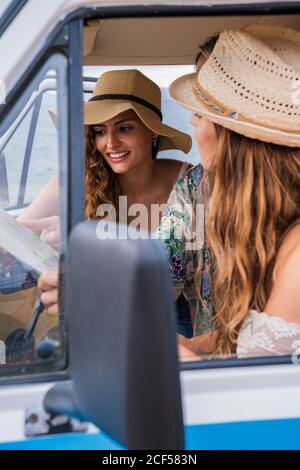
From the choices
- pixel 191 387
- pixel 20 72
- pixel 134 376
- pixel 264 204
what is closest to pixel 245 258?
pixel 264 204

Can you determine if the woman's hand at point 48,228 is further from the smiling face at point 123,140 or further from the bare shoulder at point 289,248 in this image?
the smiling face at point 123,140

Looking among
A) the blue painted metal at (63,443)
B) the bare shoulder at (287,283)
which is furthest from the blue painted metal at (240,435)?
the bare shoulder at (287,283)

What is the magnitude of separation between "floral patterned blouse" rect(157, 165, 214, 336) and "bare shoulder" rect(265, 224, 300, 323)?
0.46m

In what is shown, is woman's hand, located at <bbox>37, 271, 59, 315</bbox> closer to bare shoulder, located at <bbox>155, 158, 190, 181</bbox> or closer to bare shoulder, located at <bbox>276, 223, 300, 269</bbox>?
bare shoulder, located at <bbox>276, 223, 300, 269</bbox>

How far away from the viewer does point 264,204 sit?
→ 1.87 metres

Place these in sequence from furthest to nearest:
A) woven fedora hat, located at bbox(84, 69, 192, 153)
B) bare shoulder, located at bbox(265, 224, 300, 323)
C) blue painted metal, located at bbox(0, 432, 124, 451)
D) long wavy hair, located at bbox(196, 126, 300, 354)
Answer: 1. woven fedora hat, located at bbox(84, 69, 192, 153)
2. long wavy hair, located at bbox(196, 126, 300, 354)
3. bare shoulder, located at bbox(265, 224, 300, 323)
4. blue painted metal, located at bbox(0, 432, 124, 451)

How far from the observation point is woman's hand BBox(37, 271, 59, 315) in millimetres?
1550

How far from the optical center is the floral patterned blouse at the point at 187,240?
2.33 metres

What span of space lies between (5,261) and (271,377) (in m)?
0.66

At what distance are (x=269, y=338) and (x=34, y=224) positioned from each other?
2.34 ft

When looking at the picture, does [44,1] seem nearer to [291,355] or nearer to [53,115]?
[53,115]

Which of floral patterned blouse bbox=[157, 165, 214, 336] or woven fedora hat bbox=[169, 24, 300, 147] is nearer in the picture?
woven fedora hat bbox=[169, 24, 300, 147]

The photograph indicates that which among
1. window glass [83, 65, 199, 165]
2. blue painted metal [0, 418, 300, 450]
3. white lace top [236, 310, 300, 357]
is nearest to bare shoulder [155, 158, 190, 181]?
window glass [83, 65, 199, 165]

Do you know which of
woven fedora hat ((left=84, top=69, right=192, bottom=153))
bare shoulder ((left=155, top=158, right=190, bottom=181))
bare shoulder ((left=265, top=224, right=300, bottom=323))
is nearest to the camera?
bare shoulder ((left=265, top=224, right=300, bottom=323))
